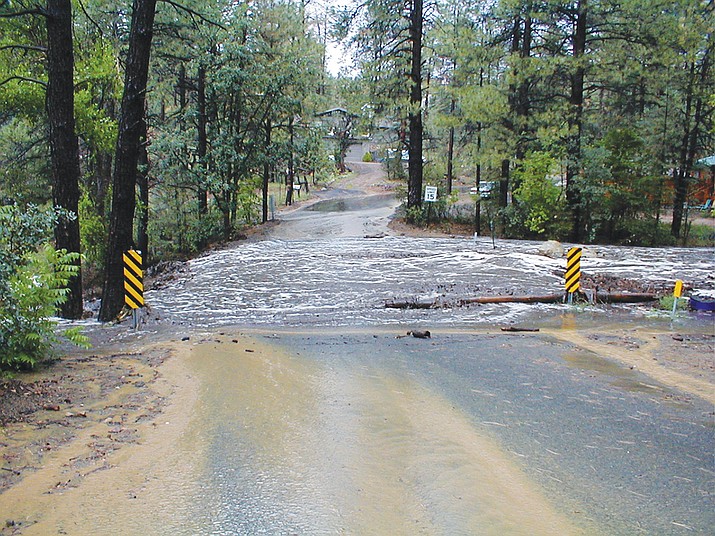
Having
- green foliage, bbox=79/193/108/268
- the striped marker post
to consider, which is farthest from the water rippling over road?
green foliage, bbox=79/193/108/268

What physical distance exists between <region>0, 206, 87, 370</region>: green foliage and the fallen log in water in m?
6.87

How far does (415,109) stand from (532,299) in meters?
14.0

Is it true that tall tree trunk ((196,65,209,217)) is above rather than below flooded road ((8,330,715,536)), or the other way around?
above

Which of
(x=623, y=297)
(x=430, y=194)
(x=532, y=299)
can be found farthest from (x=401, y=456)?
(x=430, y=194)

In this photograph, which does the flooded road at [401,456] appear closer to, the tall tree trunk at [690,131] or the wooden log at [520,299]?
the wooden log at [520,299]

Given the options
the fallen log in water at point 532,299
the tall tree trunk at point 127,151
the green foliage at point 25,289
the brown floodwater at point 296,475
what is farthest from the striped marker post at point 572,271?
the green foliage at point 25,289

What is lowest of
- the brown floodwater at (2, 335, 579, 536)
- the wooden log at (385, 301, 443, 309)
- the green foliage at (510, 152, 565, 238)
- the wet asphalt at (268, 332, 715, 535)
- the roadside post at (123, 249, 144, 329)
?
the wet asphalt at (268, 332, 715, 535)

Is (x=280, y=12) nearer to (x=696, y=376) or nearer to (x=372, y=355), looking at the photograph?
(x=372, y=355)

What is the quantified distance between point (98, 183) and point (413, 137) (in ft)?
43.7

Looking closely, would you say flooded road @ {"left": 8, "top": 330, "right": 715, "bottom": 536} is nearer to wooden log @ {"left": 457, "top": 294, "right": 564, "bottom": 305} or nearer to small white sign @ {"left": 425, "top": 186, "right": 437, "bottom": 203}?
wooden log @ {"left": 457, "top": 294, "right": 564, "bottom": 305}

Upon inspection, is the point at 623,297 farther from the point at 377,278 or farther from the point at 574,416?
the point at 574,416

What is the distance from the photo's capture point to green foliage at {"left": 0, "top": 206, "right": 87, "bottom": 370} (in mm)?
6402

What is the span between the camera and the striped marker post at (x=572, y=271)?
1241 centimetres

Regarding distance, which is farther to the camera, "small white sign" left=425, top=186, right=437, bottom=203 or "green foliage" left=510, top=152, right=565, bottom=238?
"small white sign" left=425, top=186, right=437, bottom=203
